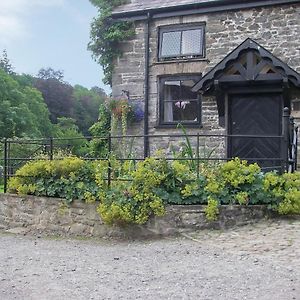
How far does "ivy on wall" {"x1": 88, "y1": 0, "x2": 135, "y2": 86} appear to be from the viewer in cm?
1359

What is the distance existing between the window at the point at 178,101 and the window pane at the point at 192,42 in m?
0.70

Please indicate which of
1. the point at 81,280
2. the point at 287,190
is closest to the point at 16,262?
the point at 81,280

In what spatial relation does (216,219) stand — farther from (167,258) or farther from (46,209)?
(46,209)

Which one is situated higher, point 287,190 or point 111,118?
point 111,118

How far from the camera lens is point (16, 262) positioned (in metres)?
6.12

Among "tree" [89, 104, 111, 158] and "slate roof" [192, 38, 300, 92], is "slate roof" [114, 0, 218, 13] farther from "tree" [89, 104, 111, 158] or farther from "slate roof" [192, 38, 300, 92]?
"tree" [89, 104, 111, 158]

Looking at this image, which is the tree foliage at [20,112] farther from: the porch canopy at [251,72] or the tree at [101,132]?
the porch canopy at [251,72]

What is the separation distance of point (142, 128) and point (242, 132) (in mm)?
2785

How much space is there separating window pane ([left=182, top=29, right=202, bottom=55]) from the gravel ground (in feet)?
22.4

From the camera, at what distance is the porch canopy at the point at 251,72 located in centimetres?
1137

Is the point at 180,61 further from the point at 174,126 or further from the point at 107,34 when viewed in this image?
the point at 107,34

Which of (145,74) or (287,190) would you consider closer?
(287,190)

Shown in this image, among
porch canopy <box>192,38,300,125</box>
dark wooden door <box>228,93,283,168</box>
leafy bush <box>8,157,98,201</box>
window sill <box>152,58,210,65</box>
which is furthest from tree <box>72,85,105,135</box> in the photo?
leafy bush <box>8,157,98,201</box>

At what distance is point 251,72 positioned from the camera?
11.5 metres
